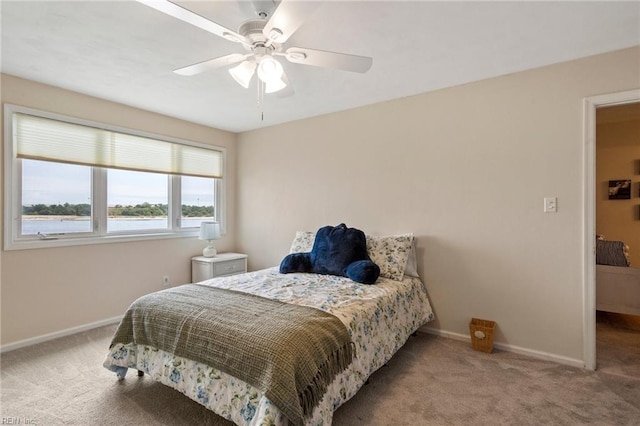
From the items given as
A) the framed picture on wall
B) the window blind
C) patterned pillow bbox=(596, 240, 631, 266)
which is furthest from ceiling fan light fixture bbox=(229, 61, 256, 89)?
the framed picture on wall

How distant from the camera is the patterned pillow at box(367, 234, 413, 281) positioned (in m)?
2.78

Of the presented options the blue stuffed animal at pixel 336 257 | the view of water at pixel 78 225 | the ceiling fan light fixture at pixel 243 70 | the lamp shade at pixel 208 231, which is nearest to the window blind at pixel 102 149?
the view of water at pixel 78 225

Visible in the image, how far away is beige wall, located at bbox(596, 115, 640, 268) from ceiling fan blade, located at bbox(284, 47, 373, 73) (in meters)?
4.64

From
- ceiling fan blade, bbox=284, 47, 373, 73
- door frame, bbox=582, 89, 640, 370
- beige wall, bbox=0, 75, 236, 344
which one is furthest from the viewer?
beige wall, bbox=0, 75, 236, 344

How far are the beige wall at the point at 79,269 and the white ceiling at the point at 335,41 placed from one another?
0.63 feet

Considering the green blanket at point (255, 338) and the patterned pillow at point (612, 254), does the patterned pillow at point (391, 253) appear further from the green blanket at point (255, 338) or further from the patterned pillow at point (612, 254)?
the patterned pillow at point (612, 254)

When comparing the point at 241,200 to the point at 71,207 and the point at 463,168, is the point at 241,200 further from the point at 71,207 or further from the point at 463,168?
the point at 463,168

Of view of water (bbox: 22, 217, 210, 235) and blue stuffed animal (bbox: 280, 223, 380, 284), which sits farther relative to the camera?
view of water (bbox: 22, 217, 210, 235)

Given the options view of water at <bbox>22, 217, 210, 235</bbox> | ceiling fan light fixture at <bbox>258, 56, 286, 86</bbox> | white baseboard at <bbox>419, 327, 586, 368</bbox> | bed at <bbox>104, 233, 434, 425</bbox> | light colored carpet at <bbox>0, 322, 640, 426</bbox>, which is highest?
ceiling fan light fixture at <bbox>258, 56, 286, 86</bbox>

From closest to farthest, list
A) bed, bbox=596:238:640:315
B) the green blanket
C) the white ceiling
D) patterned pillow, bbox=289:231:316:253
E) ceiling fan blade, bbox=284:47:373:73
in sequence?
the green blanket, ceiling fan blade, bbox=284:47:373:73, the white ceiling, bed, bbox=596:238:640:315, patterned pillow, bbox=289:231:316:253

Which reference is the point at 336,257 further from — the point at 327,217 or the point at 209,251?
the point at 209,251

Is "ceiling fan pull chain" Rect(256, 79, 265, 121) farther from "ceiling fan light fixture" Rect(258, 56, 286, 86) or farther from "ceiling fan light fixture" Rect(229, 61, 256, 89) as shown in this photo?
"ceiling fan light fixture" Rect(258, 56, 286, 86)

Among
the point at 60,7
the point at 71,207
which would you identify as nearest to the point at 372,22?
the point at 60,7

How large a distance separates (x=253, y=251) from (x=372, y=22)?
10.9 ft
